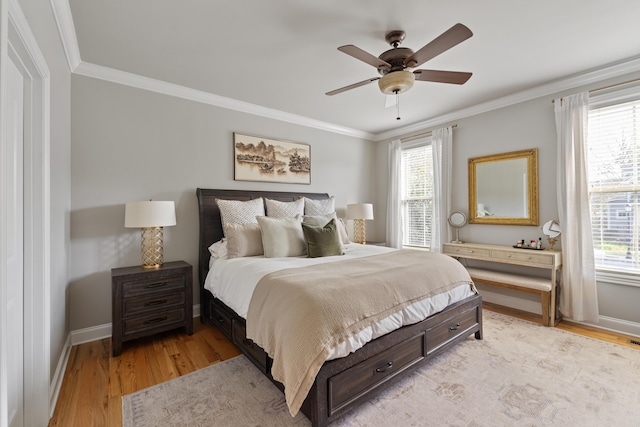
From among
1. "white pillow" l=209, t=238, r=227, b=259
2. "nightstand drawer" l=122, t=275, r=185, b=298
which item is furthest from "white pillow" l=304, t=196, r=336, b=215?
"nightstand drawer" l=122, t=275, r=185, b=298

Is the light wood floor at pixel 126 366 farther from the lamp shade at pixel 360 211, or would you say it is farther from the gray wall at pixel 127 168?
the lamp shade at pixel 360 211

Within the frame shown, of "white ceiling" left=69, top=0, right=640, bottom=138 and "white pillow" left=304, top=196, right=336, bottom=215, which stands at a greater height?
"white ceiling" left=69, top=0, right=640, bottom=138

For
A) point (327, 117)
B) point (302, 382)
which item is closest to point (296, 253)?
point (302, 382)

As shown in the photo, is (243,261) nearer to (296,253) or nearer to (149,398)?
(296,253)

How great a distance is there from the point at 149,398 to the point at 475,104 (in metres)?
4.67

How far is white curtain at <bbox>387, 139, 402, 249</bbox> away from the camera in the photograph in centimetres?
485

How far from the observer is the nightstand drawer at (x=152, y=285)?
2479 millimetres

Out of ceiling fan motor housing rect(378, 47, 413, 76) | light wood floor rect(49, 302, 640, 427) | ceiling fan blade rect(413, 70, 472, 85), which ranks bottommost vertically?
light wood floor rect(49, 302, 640, 427)

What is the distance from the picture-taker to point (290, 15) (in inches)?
80.1

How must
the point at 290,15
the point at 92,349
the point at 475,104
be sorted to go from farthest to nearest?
the point at 475,104 < the point at 92,349 < the point at 290,15

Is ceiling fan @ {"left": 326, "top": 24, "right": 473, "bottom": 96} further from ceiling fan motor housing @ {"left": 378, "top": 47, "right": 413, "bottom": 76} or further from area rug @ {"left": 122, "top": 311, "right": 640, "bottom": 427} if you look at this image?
area rug @ {"left": 122, "top": 311, "right": 640, "bottom": 427}

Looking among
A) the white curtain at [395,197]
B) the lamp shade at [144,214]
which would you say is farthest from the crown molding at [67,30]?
the white curtain at [395,197]

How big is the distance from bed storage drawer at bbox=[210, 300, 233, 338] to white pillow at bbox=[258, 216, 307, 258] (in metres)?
0.64

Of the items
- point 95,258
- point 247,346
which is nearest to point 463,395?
point 247,346
